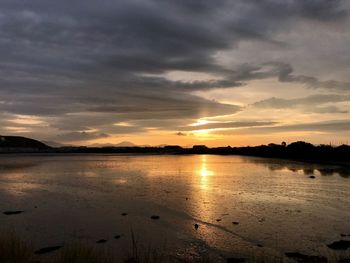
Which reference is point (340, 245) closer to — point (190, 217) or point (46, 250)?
point (190, 217)

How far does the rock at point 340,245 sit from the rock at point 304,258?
6.91 feet

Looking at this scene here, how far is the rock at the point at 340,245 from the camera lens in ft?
59.7

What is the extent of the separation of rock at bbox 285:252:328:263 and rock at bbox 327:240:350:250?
2108mm

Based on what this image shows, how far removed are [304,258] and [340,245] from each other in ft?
9.58

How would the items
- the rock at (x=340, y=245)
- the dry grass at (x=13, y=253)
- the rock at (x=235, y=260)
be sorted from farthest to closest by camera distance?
1. the rock at (x=340, y=245)
2. the rock at (x=235, y=260)
3. the dry grass at (x=13, y=253)

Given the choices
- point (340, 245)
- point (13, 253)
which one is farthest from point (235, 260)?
point (13, 253)

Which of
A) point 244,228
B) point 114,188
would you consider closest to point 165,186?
point 114,188

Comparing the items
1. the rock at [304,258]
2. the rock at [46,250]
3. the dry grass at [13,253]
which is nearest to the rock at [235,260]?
the rock at [304,258]

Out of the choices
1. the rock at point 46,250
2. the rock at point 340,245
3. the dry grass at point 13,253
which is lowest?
the rock at point 46,250

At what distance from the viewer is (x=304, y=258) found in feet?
54.6

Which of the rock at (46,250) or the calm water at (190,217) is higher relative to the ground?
the calm water at (190,217)

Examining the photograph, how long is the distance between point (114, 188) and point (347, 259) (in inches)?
1179

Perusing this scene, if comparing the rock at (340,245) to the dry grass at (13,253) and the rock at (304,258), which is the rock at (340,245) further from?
the dry grass at (13,253)

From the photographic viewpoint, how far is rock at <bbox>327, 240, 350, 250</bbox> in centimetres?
1820
